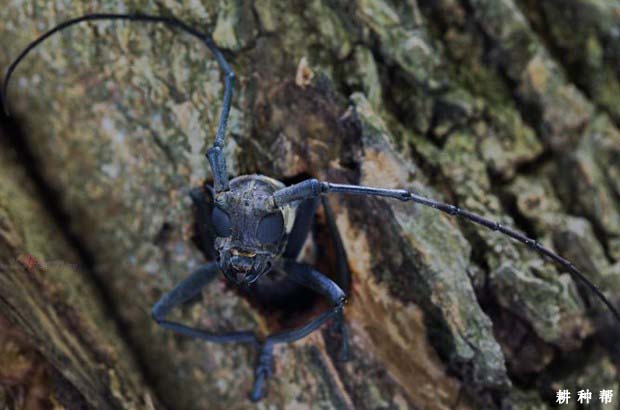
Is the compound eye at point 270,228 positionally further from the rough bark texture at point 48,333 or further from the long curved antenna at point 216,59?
the rough bark texture at point 48,333

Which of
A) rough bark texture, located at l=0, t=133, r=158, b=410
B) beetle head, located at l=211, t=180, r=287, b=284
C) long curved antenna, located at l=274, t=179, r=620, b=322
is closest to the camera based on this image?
long curved antenna, located at l=274, t=179, r=620, b=322

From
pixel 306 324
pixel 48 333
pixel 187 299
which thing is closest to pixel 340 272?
pixel 306 324

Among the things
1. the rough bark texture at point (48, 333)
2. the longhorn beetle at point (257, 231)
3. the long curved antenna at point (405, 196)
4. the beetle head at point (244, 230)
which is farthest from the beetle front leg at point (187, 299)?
the long curved antenna at point (405, 196)

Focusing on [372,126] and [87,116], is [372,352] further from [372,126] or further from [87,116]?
[87,116]

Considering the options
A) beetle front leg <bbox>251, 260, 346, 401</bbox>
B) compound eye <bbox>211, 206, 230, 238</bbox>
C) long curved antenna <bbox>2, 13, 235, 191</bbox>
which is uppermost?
long curved antenna <bbox>2, 13, 235, 191</bbox>

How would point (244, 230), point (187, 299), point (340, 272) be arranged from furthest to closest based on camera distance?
point (187, 299) → point (340, 272) → point (244, 230)

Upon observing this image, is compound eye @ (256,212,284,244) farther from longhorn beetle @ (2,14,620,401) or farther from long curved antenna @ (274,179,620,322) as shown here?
long curved antenna @ (274,179,620,322)

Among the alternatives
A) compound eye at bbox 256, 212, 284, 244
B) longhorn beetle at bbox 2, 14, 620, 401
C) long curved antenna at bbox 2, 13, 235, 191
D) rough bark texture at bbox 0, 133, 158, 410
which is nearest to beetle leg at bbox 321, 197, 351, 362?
longhorn beetle at bbox 2, 14, 620, 401

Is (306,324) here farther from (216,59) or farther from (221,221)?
(216,59)
